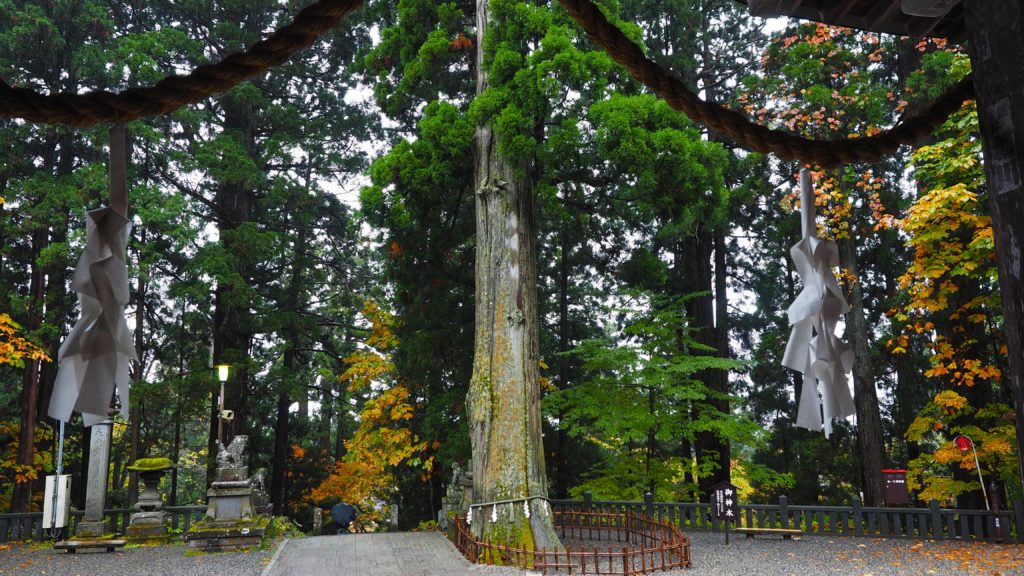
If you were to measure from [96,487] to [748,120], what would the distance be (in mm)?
11952

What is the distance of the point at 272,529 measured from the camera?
12258 mm

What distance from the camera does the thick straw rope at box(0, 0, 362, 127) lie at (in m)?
1.23

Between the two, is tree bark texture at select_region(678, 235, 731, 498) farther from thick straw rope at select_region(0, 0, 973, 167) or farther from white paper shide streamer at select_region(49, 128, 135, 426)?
white paper shide streamer at select_region(49, 128, 135, 426)

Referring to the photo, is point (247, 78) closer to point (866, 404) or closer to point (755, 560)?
point (755, 560)

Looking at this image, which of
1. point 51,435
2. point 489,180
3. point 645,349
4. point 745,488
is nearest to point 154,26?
point 51,435

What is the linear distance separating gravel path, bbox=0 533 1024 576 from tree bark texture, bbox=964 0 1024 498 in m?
6.45

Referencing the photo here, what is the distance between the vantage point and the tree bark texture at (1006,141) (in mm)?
1463

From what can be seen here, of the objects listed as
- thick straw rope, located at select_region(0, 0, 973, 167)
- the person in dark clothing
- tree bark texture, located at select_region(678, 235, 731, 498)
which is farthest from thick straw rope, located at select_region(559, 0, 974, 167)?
the person in dark clothing

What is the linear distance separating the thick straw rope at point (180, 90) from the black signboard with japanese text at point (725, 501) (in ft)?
34.7

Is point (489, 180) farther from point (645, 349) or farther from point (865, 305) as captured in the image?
point (865, 305)

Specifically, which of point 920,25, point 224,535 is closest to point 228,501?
point 224,535

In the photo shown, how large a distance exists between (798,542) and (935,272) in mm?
4403

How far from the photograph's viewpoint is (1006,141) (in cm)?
150

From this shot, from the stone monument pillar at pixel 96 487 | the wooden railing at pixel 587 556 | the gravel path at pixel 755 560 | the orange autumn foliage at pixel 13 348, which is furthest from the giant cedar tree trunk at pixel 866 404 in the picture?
the orange autumn foliage at pixel 13 348
